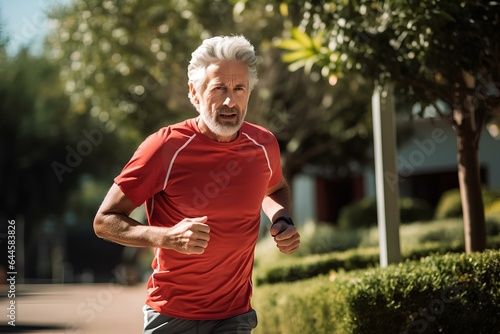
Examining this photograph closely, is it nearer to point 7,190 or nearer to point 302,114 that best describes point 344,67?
point 302,114

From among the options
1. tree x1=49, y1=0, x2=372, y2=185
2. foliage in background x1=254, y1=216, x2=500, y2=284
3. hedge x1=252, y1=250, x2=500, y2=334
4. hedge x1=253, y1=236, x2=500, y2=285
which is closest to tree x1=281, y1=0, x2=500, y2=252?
hedge x1=252, y1=250, x2=500, y2=334

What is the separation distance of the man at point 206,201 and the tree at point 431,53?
2.90m

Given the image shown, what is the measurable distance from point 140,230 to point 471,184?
14.0 ft

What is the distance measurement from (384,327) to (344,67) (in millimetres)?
2386

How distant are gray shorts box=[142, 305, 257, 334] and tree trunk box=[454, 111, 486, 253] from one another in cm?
381

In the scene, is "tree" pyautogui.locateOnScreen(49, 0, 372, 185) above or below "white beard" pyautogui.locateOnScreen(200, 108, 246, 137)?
above

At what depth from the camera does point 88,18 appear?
15.3 m

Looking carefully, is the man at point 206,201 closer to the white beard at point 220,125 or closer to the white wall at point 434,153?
the white beard at point 220,125

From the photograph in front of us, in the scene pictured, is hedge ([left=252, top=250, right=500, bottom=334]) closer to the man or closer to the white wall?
the man

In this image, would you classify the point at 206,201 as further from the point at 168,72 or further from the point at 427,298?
the point at 168,72

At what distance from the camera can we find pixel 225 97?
3.81 m

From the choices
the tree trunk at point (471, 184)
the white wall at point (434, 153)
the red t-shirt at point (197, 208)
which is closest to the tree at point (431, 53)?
the tree trunk at point (471, 184)

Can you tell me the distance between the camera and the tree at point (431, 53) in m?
6.51

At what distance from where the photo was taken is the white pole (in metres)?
7.64
